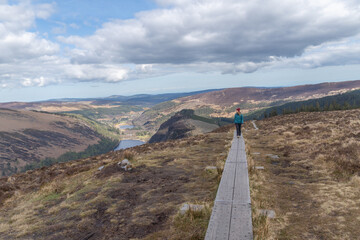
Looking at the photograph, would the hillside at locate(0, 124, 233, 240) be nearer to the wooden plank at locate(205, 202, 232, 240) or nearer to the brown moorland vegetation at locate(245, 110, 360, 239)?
the wooden plank at locate(205, 202, 232, 240)

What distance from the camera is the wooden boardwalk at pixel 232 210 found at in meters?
6.03

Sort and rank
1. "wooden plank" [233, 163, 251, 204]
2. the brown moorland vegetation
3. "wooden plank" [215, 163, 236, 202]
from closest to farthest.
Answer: the brown moorland vegetation → "wooden plank" [233, 163, 251, 204] → "wooden plank" [215, 163, 236, 202]

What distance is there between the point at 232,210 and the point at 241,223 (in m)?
0.80

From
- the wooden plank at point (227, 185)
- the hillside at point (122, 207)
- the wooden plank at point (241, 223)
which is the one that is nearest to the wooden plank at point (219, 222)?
the wooden plank at point (241, 223)

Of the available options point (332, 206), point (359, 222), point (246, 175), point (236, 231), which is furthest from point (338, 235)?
point (246, 175)

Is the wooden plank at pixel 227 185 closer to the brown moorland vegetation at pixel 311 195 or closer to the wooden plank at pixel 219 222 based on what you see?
the wooden plank at pixel 219 222

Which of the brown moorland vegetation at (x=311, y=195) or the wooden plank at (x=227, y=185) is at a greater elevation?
the wooden plank at (x=227, y=185)

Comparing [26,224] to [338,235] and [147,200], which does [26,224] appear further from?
[338,235]

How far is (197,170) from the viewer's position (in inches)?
558

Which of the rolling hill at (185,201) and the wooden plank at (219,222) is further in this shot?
the rolling hill at (185,201)

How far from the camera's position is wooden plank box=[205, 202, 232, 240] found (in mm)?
5957

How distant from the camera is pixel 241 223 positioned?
647 centimetres

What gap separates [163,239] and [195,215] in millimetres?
1409

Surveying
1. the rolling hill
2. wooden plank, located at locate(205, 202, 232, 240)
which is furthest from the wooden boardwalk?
the rolling hill
